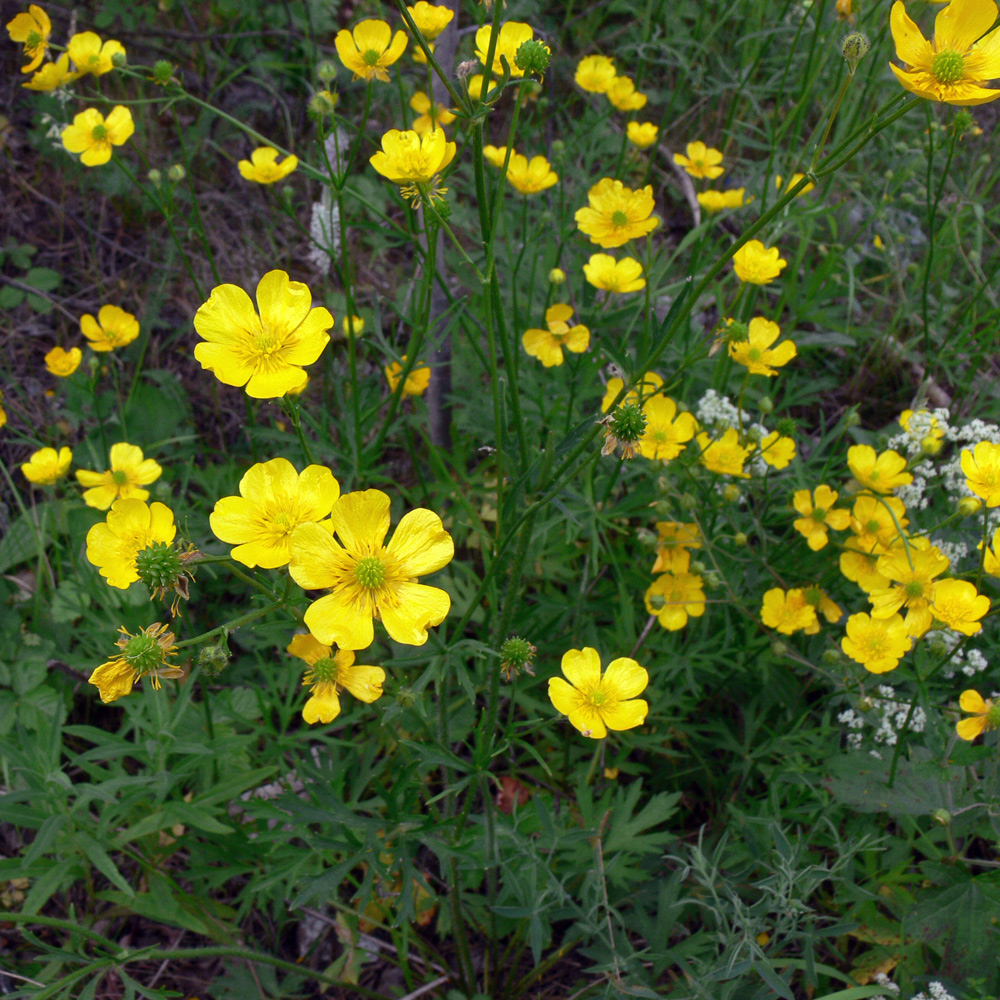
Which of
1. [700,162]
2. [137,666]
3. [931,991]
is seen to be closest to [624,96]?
[700,162]

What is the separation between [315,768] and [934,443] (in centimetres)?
168

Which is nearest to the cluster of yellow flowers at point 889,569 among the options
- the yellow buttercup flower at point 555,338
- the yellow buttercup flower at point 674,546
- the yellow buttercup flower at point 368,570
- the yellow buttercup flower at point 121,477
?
the yellow buttercup flower at point 674,546

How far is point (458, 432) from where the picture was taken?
2.74m

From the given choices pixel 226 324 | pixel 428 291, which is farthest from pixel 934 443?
pixel 226 324

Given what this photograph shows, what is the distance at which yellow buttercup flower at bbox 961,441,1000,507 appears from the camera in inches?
69.1

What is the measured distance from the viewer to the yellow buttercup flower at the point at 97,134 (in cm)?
239

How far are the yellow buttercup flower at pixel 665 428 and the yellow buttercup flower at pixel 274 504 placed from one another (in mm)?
931

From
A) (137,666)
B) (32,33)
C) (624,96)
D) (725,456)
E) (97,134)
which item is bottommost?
(725,456)

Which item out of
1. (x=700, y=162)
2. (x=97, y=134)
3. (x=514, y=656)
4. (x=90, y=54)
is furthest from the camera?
(x=700, y=162)

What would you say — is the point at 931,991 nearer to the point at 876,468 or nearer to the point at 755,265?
the point at 876,468

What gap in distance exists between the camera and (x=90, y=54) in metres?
2.31

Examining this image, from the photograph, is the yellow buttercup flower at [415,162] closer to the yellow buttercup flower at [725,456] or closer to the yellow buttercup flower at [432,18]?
the yellow buttercup flower at [432,18]

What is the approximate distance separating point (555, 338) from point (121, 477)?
125cm

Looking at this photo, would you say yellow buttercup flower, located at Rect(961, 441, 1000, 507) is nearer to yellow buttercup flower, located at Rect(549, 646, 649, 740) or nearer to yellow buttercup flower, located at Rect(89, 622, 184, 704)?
yellow buttercup flower, located at Rect(549, 646, 649, 740)
